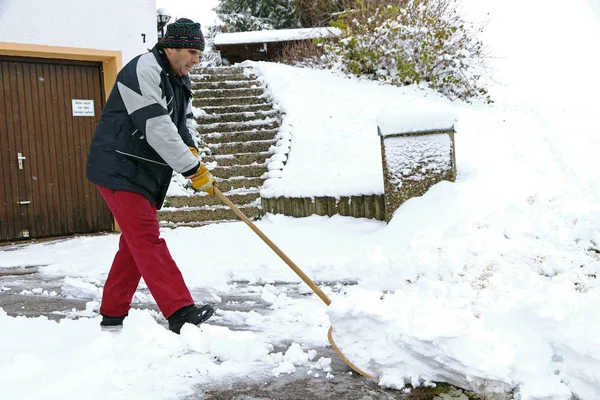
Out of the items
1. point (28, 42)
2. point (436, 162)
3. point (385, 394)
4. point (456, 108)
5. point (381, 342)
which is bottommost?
point (385, 394)

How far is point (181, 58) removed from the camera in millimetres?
3371

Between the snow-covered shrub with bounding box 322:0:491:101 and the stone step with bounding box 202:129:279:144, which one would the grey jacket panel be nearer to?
the stone step with bounding box 202:129:279:144

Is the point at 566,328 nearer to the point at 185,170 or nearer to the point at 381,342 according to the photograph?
the point at 381,342

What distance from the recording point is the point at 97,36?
768cm

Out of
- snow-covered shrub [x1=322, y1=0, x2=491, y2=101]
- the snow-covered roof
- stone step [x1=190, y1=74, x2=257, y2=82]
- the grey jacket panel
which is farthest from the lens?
the snow-covered roof

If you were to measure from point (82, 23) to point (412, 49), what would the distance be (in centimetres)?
542

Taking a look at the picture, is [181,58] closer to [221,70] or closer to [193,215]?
[193,215]

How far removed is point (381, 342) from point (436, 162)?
3.48 meters

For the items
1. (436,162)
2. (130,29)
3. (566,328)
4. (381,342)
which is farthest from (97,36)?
(566,328)

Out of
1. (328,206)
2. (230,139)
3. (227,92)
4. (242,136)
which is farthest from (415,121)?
(227,92)

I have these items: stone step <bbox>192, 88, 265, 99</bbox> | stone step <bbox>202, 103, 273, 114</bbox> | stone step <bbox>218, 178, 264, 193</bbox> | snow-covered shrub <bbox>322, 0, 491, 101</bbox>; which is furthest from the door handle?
snow-covered shrub <bbox>322, 0, 491, 101</bbox>

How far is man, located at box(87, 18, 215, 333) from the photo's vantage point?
319 centimetres

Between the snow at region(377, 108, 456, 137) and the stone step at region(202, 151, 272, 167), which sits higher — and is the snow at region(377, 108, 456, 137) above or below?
above

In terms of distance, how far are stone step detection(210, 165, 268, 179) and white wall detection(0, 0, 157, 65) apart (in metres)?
1.94
